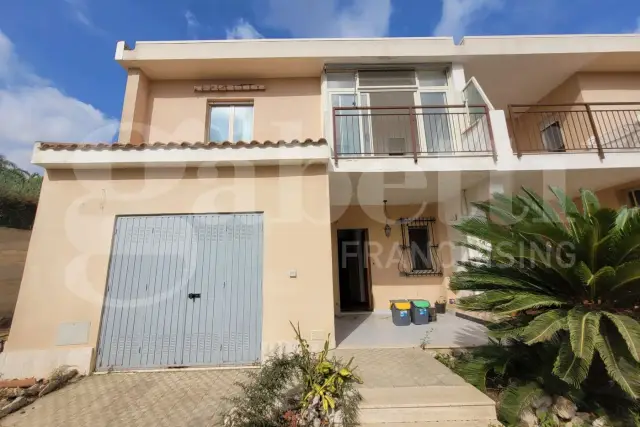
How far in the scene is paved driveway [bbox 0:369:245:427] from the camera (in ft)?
11.6

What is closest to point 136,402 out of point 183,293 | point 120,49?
point 183,293

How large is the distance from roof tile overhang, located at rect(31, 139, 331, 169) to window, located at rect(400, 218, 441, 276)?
4.96 m

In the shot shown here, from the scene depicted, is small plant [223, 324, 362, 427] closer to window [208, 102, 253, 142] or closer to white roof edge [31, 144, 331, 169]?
white roof edge [31, 144, 331, 169]

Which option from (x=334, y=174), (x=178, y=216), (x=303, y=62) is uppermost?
(x=303, y=62)

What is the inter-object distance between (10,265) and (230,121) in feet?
27.0

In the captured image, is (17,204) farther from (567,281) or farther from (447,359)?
(567,281)

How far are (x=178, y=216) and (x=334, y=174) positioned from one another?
3.50 meters

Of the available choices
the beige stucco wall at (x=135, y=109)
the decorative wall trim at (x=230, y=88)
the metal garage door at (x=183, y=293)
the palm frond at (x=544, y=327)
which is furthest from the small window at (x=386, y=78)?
the palm frond at (x=544, y=327)

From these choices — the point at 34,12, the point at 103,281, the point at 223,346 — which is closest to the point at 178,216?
the point at 103,281

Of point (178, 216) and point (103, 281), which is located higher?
point (178, 216)

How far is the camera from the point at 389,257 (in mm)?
9234

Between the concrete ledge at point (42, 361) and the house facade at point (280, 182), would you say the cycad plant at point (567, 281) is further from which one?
the concrete ledge at point (42, 361)

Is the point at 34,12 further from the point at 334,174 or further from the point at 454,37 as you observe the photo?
the point at 454,37

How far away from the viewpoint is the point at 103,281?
5309 millimetres
